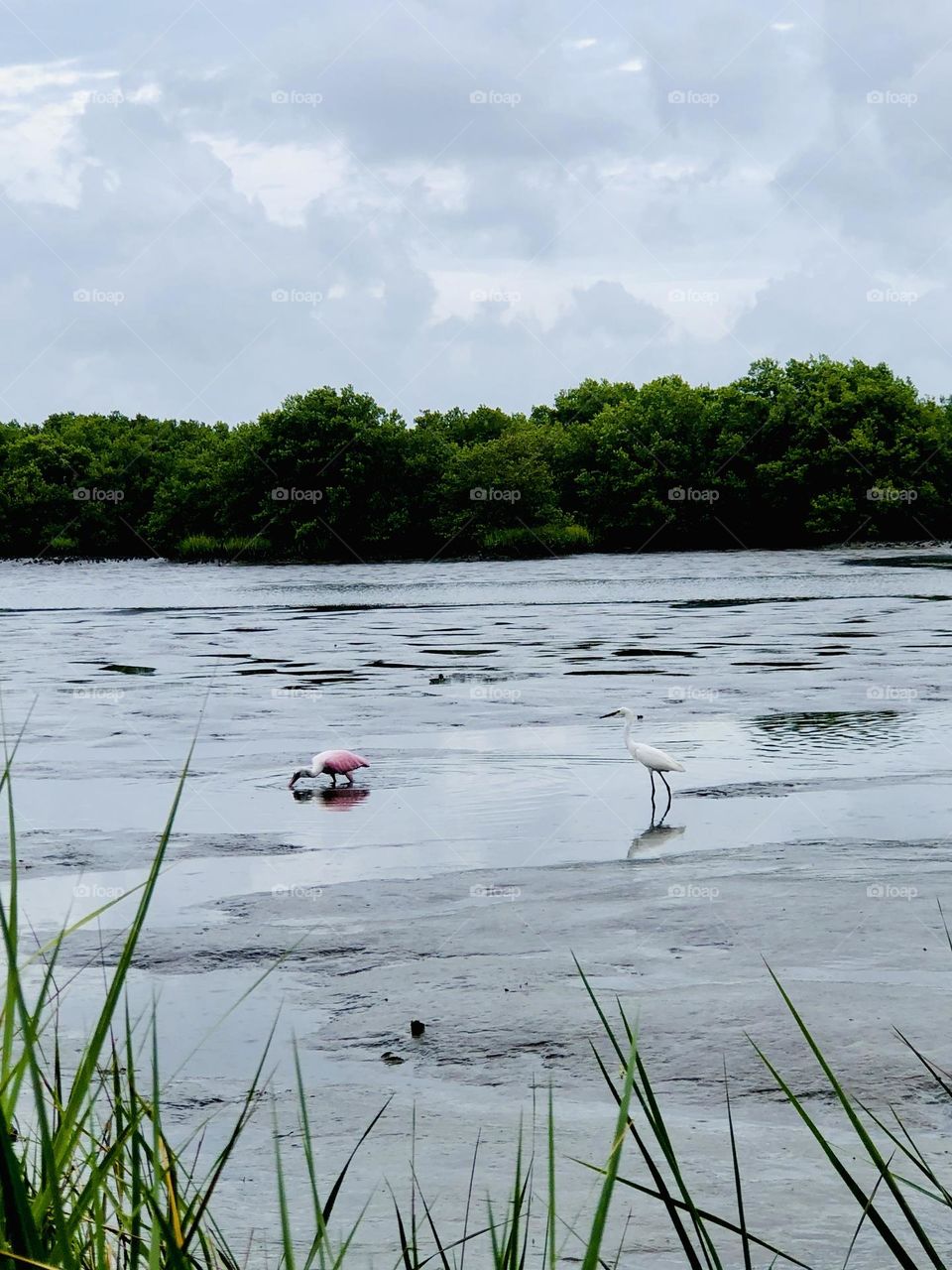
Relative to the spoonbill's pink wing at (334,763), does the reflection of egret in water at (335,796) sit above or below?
below

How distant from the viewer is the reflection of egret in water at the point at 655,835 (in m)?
9.66

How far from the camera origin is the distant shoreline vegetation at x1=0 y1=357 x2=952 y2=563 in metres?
89.2

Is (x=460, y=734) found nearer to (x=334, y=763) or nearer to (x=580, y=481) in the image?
(x=334, y=763)

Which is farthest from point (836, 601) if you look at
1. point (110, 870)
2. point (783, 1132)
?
point (783, 1132)

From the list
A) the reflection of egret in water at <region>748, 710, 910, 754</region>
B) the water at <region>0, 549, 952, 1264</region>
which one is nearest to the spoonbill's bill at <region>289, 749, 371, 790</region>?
the water at <region>0, 549, 952, 1264</region>

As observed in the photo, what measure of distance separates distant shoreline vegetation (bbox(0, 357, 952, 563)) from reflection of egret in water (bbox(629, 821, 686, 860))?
74.3 m

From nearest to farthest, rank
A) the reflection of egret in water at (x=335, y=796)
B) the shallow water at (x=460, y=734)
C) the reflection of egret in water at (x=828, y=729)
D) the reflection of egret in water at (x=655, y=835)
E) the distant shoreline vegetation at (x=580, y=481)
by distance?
the reflection of egret in water at (x=655, y=835)
the shallow water at (x=460, y=734)
the reflection of egret in water at (x=335, y=796)
the reflection of egret in water at (x=828, y=729)
the distant shoreline vegetation at (x=580, y=481)

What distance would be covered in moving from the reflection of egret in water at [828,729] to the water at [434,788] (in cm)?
7

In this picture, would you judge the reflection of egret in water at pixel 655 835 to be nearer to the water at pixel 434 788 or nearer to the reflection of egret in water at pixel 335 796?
the water at pixel 434 788

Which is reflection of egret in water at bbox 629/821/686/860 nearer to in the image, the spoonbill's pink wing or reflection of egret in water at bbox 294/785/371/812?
reflection of egret in water at bbox 294/785/371/812

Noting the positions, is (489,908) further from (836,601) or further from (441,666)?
(836,601)

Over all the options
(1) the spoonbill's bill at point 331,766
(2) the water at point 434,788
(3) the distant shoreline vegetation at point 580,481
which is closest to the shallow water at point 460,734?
(2) the water at point 434,788

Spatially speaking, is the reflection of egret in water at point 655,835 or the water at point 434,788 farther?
the reflection of egret in water at point 655,835

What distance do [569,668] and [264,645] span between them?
7.82 m
